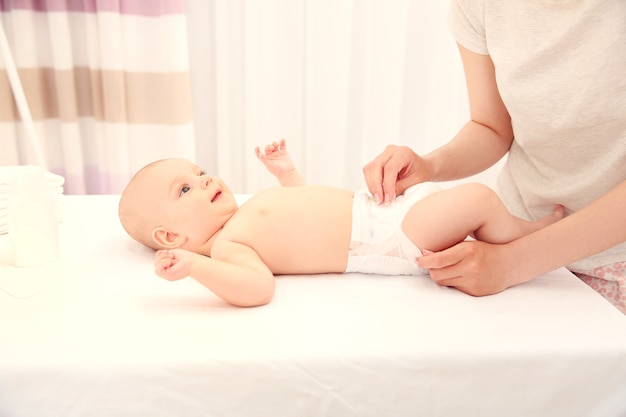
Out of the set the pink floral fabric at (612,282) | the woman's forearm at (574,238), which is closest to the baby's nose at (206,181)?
the woman's forearm at (574,238)

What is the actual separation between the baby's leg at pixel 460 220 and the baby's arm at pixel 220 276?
13.4 inches

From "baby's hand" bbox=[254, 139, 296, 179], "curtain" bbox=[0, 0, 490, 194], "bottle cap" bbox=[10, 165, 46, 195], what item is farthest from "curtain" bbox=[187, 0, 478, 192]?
"bottle cap" bbox=[10, 165, 46, 195]

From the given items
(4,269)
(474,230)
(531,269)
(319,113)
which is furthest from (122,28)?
(531,269)

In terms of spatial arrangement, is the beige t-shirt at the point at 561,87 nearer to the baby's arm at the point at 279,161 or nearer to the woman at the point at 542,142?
the woman at the point at 542,142

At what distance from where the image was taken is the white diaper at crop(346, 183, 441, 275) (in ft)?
3.84

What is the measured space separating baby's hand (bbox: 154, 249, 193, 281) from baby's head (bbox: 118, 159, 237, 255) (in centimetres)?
24

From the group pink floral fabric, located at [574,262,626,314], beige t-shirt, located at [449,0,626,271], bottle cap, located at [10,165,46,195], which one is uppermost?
beige t-shirt, located at [449,0,626,271]

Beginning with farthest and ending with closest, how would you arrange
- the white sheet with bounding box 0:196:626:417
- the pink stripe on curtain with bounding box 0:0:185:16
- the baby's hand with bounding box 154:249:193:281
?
1. the pink stripe on curtain with bounding box 0:0:185:16
2. the baby's hand with bounding box 154:249:193:281
3. the white sheet with bounding box 0:196:626:417

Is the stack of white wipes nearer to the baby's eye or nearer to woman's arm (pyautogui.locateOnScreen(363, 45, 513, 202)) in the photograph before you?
the baby's eye

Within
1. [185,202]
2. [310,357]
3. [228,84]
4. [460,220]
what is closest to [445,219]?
[460,220]

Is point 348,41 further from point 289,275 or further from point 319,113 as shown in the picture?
point 289,275

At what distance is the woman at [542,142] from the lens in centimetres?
104

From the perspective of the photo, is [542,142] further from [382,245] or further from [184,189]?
[184,189]

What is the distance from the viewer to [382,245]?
3.85 ft
